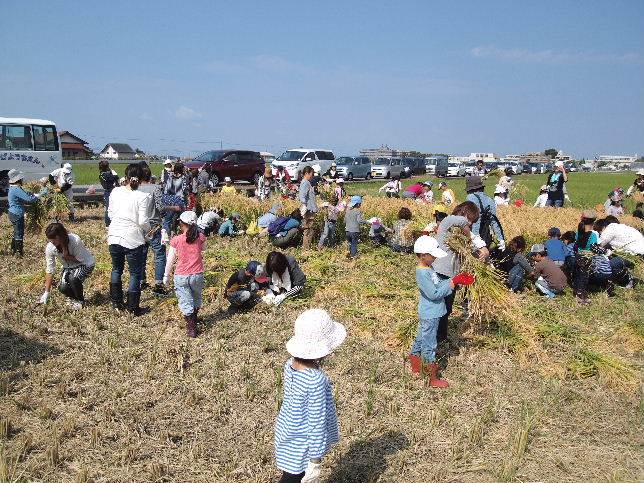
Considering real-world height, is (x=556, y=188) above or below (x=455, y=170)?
above

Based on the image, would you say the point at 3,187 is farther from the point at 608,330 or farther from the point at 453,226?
the point at 608,330

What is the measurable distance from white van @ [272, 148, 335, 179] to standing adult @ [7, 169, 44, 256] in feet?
51.5

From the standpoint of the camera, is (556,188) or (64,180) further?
(556,188)

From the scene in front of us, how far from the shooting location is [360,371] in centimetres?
502

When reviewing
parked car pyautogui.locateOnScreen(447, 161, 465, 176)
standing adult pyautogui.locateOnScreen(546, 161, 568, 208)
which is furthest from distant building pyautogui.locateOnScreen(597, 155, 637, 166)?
standing adult pyautogui.locateOnScreen(546, 161, 568, 208)

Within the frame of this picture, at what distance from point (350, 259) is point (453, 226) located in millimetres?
4083

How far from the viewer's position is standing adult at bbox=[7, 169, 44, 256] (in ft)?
28.5

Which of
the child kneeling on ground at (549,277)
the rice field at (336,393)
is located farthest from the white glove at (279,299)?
the child kneeling on ground at (549,277)

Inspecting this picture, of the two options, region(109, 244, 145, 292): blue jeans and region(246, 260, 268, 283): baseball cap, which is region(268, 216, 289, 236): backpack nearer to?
region(246, 260, 268, 283): baseball cap

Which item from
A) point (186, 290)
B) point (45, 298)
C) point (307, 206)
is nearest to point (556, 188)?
point (307, 206)

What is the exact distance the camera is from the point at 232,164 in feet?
68.6

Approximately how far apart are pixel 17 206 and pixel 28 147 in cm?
782

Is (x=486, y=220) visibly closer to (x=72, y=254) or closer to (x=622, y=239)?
(x=622, y=239)

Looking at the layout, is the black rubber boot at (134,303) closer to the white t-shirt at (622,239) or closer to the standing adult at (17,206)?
the standing adult at (17,206)
